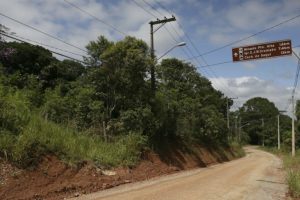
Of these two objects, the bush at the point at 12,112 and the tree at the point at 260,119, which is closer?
the bush at the point at 12,112

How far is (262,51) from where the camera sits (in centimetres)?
2338

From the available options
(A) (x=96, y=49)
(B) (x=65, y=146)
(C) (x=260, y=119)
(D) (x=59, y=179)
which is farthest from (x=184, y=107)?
(C) (x=260, y=119)

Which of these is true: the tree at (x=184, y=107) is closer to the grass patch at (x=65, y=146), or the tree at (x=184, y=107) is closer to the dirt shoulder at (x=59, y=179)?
the grass patch at (x=65, y=146)

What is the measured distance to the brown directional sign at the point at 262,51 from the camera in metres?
22.9

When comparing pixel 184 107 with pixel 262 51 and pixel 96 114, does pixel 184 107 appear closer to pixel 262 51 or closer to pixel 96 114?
pixel 96 114

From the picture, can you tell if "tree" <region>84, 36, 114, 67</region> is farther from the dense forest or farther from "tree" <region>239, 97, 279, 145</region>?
"tree" <region>239, 97, 279, 145</region>

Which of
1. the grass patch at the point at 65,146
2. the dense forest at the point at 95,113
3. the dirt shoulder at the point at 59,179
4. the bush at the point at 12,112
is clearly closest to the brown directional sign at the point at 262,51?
the dense forest at the point at 95,113

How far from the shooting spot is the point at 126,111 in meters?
26.4

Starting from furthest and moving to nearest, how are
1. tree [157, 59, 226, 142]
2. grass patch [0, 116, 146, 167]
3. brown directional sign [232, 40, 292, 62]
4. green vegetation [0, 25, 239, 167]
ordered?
tree [157, 59, 226, 142] < brown directional sign [232, 40, 292, 62] < green vegetation [0, 25, 239, 167] < grass patch [0, 116, 146, 167]

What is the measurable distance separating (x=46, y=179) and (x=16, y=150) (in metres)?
1.58

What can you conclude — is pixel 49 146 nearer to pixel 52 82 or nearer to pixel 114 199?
pixel 114 199

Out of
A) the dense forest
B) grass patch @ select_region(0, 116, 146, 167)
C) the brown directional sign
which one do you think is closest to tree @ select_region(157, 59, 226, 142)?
the dense forest

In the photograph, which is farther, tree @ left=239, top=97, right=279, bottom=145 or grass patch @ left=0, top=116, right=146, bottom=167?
tree @ left=239, top=97, right=279, bottom=145

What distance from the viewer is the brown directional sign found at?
22875 millimetres
